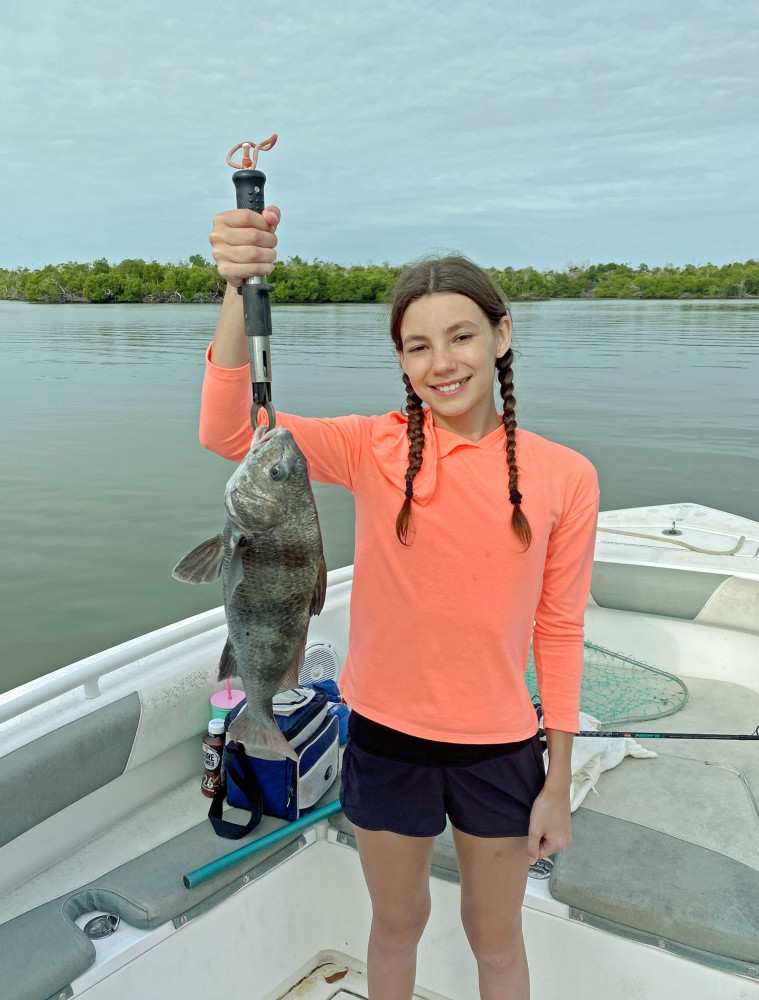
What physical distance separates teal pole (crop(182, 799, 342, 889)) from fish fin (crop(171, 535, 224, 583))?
152 cm

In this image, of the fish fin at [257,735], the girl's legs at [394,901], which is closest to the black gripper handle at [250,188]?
the fish fin at [257,735]

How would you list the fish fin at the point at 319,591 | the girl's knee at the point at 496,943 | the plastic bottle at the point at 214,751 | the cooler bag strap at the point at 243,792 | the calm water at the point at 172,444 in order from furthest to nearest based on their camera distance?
the calm water at the point at 172,444
the plastic bottle at the point at 214,751
the cooler bag strap at the point at 243,792
the girl's knee at the point at 496,943
the fish fin at the point at 319,591

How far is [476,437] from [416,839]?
109 cm

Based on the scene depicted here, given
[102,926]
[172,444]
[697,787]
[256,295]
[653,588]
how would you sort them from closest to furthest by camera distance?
[256,295]
[102,926]
[697,787]
[653,588]
[172,444]

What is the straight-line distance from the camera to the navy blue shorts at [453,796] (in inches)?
76.0

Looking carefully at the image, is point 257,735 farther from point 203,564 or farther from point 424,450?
point 424,450

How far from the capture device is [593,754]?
12.1 feet

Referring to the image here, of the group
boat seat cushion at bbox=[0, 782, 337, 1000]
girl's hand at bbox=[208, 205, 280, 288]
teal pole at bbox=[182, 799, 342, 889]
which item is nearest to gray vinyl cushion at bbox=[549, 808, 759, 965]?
teal pole at bbox=[182, 799, 342, 889]

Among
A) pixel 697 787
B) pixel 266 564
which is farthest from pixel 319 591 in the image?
pixel 697 787

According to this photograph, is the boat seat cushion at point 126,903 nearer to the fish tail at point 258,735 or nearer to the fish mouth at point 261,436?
the fish tail at point 258,735

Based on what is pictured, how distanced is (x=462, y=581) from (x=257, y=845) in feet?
4.70

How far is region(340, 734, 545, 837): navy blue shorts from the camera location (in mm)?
1932

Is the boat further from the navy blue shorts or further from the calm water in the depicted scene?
the calm water

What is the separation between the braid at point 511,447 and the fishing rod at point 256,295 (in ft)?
2.40
